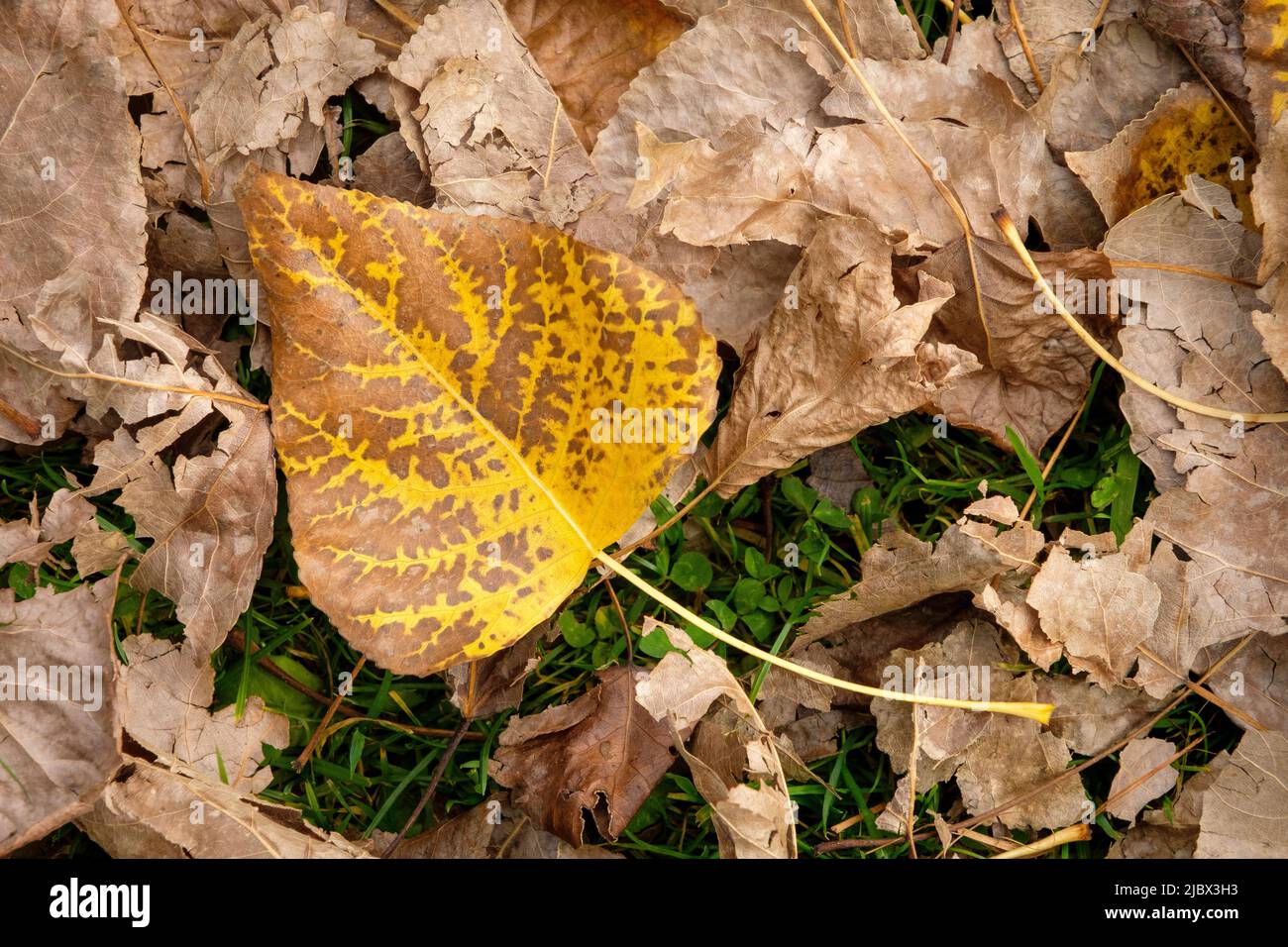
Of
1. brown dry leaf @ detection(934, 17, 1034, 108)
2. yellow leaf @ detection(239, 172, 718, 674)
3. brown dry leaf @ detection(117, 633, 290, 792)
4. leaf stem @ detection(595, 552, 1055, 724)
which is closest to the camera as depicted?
yellow leaf @ detection(239, 172, 718, 674)

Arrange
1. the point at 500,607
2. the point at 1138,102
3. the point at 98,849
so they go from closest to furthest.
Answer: the point at 500,607
the point at 98,849
the point at 1138,102

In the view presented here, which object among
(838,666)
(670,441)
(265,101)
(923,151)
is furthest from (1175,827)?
(265,101)

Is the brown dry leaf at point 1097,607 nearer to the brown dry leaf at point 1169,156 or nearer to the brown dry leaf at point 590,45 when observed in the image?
the brown dry leaf at point 1169,156

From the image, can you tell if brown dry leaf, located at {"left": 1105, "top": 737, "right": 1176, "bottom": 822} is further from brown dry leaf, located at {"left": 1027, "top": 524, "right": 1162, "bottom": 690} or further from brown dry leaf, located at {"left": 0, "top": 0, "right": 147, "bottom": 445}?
brown dry leaf, located at {"left": 0, "top": 0, "right": 147, "bottom": 445}

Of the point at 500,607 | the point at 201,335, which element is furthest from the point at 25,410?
the point at 500,607

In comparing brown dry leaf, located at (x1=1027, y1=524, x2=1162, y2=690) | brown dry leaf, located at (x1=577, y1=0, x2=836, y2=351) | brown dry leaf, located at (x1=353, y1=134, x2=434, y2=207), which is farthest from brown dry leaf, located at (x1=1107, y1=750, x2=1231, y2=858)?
brown dry leaf, located at (x1=353, y1=134, x2=434, y2=207)
